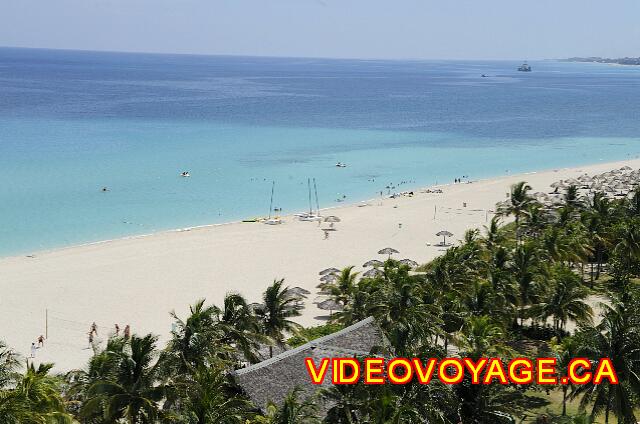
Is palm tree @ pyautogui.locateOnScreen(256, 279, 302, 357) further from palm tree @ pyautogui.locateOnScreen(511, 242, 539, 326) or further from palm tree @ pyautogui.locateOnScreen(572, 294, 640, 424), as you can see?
palm tree @ pyautogui.locateOnScreen(572, 294, 640, 424)

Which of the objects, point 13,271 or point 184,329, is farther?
point 13,271

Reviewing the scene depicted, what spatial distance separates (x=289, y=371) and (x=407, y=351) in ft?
12.7

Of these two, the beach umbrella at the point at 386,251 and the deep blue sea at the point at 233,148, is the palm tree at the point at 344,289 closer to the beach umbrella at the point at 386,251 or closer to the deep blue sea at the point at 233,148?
the beach umbrella at the point at 386,251

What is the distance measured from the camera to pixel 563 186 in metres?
58.5

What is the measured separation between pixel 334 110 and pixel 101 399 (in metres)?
107

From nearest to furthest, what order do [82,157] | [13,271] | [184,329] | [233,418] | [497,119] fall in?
1. [233,418]
2. [184,329]
3. [13,271]
4. [82,157]
5. [497,119]

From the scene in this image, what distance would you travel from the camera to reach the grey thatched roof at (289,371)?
19000 millimetres

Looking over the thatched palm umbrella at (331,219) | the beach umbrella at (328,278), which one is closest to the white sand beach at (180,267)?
the thatched palm umbrella at (331,219)

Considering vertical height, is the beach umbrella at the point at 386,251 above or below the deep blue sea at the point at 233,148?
below

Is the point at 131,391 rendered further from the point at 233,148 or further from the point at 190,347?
the point at 233,148

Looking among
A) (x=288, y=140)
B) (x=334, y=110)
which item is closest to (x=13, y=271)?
(x=288, y=140)

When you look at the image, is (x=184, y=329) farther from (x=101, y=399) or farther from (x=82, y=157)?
(x=82, y=157)

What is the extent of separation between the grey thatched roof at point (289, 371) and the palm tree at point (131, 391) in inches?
124

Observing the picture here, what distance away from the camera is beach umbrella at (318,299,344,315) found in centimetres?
2924
